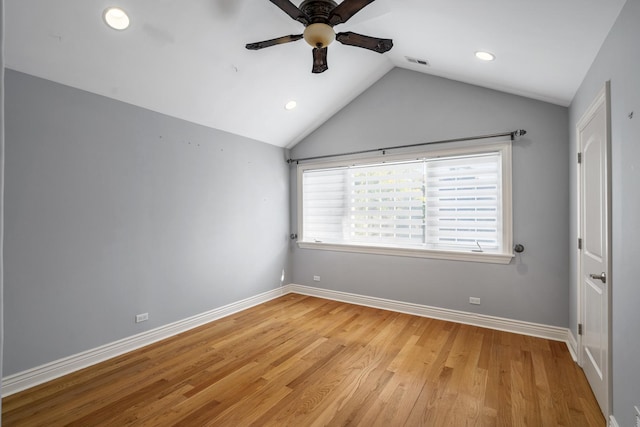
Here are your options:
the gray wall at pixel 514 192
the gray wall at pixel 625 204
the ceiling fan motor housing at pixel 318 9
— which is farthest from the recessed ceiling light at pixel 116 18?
the gray wall at pixel 625 204

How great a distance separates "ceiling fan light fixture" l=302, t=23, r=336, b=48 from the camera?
92.8 inches

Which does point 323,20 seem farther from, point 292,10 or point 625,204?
point 625,204

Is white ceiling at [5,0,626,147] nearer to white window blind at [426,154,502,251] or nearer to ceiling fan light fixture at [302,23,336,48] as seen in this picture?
ceiling fan light fixture at [302,23,336,48]

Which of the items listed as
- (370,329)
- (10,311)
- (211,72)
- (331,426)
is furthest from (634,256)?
(10,311)

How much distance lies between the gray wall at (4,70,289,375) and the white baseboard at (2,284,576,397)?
0.25ft

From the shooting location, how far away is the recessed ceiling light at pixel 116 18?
2367 millimetres

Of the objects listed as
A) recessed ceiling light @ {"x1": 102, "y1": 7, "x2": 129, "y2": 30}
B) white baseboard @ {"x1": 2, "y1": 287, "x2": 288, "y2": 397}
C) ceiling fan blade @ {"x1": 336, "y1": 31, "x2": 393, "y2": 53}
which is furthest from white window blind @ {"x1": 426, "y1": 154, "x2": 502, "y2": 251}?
recessed ceiling light @ {"x1": 102, "y1": 7, "x2": 129, "y2": 30}

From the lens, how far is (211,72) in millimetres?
3197

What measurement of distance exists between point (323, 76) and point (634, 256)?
10.6ft

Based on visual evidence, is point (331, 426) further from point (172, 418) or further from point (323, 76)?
point (323, 76)

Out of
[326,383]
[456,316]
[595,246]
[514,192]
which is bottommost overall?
[326,383]

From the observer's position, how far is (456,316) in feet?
12.5

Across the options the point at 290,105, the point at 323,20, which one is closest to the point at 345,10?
the point at 323,20

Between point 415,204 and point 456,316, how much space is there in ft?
4.63
